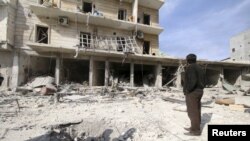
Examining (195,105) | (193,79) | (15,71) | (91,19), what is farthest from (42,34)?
(195,105)

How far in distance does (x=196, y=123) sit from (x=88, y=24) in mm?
15404

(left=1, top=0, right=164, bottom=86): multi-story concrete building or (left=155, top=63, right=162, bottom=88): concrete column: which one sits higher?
(left=1, top=0, right=164, bottom=86): multi-story concrete building

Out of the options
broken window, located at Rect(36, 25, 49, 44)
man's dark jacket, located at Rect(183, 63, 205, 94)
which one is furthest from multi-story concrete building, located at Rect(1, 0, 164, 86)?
man's dark jacket, located at Rect(183, 63, 205, 94)

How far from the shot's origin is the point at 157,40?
2138cm

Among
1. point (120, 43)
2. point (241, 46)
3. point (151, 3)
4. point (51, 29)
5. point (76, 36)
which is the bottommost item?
point (120, 43)

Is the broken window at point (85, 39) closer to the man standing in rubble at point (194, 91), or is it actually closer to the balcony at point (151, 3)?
the balcony at point (151, 3)

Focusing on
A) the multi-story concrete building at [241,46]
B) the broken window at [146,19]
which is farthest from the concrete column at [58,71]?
the multi-story concrete building at [241,46]

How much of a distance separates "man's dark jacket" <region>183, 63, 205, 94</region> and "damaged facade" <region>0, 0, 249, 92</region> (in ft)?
38.6

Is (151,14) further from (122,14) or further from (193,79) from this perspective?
(193,79)

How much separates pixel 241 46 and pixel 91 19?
23763 mm

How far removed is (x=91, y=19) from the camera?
696 inches

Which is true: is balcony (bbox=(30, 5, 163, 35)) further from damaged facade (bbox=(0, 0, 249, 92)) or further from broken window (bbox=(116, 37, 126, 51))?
broken window (bbox=(116, 37, 126, 51))

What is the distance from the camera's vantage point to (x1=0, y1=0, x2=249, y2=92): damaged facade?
50.9ft

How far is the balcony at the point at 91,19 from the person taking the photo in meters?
16.2
